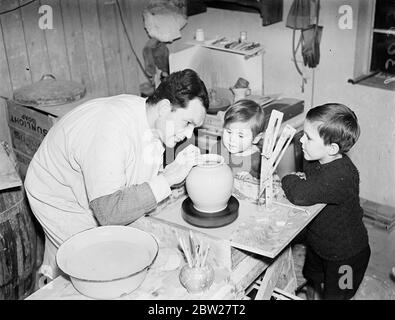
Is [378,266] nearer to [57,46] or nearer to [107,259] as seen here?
[107,259]

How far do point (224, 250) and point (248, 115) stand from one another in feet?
3.29

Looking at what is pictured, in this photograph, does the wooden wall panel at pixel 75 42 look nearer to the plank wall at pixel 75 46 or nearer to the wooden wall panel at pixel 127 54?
the plank wall at pixel 75 46

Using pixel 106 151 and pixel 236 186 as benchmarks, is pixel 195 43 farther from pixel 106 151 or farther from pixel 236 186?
pixel 106 151

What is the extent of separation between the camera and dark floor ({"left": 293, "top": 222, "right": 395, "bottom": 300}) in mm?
2942

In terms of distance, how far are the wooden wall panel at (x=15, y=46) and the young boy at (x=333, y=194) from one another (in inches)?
89.3

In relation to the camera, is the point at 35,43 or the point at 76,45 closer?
the point at 35,43

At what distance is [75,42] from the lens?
163 inches

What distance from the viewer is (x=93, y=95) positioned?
12.7 ft

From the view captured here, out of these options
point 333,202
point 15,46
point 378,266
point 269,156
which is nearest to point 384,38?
point 378,266

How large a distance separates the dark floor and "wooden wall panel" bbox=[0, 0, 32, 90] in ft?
7.36

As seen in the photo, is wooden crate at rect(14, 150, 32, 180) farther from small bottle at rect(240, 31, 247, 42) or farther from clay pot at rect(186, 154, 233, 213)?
clay pot at rect(186, 154, 233, 213)

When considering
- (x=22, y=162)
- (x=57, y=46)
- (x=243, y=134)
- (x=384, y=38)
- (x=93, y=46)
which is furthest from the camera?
(x=93, y=46)

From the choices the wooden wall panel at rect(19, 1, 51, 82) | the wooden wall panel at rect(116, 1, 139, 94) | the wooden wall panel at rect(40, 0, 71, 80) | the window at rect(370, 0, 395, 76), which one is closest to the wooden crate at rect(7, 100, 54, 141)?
the wooden wall panel at rect(19, 1, 51, 82)

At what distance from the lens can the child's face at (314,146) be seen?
7.88ft
